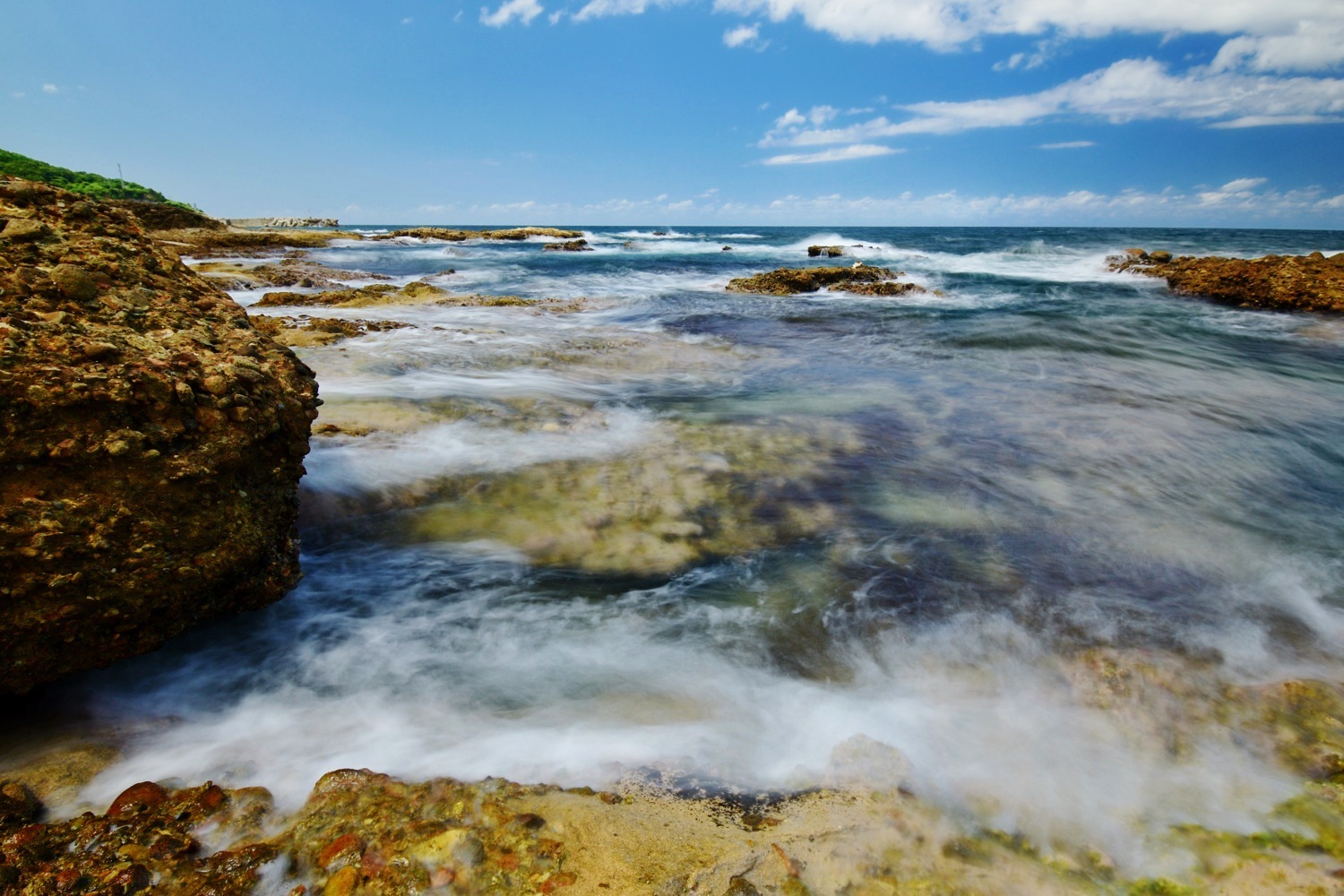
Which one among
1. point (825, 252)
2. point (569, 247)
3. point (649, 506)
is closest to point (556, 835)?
point (649, 506)

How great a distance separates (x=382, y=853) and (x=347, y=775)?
395 millimetres

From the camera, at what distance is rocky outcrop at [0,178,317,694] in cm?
208

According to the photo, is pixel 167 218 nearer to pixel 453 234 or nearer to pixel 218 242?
pixel 218 242

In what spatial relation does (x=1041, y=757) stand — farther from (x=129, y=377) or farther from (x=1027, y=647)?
(x=129, y=377)

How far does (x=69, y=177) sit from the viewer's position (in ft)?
138

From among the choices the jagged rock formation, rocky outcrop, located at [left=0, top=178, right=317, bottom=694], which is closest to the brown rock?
rocky outcrop, located at [left=0, top=178, right=317, bottom=694]

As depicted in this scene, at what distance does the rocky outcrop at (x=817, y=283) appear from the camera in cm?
1648

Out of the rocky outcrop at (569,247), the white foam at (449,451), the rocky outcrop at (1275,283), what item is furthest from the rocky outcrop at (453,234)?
the white foam at (449,451)

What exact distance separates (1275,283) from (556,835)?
18.3 meters

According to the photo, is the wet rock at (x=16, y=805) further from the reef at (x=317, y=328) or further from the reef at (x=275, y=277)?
the reef at (x=275, y=277)

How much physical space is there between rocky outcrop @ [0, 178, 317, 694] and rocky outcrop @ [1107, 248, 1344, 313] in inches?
721

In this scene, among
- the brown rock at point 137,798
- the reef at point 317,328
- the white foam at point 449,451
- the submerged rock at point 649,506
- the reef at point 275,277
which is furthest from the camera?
the reef at point 275,277

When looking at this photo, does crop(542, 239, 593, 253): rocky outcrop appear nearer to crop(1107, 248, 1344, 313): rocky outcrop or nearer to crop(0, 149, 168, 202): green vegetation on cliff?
crop(0, 149, 168, 202): green vegetation on cliff

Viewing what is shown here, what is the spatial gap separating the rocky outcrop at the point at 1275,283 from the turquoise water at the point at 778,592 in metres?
7.82
